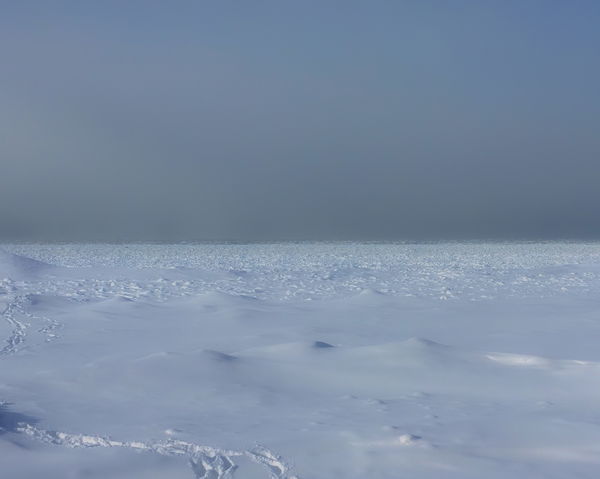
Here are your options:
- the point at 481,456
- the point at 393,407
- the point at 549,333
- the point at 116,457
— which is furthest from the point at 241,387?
the point at 549,333

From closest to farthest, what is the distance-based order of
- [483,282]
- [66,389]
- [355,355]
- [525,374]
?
[66,389], [525,374], [355,355], [483,282]

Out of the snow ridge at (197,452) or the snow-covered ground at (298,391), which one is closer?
the snow ridge at (197,452)

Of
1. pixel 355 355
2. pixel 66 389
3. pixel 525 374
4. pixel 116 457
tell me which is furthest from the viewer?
pixel 355 355

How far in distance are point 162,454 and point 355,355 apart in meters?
3.09

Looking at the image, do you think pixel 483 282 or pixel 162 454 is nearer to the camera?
pixel 162 454

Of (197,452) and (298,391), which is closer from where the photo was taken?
(197,452)

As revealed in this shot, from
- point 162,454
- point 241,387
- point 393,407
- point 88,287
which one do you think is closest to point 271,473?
point 162,454

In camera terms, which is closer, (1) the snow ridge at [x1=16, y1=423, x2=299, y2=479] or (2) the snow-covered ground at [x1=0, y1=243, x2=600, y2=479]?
(1) the snow ridge at [x1=16, y1=423, x2=299, y2=479]

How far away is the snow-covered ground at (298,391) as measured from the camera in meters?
3.59

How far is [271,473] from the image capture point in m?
3.44

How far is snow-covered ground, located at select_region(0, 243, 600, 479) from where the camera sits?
141 inches

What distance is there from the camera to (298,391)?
5.25 metres

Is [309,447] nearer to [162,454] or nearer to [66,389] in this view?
[162,454]

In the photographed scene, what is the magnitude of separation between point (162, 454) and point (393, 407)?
182 cm
